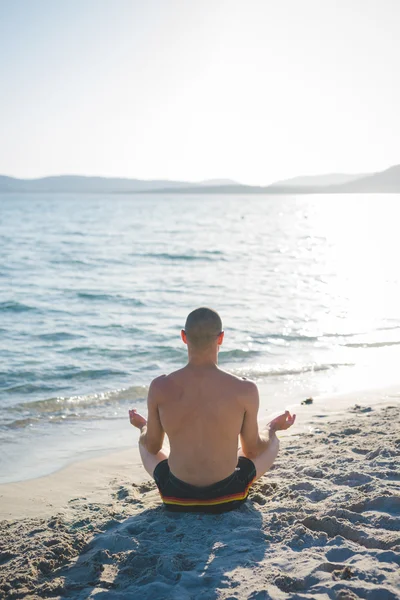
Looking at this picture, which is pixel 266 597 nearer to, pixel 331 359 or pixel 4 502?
pixel 4 502

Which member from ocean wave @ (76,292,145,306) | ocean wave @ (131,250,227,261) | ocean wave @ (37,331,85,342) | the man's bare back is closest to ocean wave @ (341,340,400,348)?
ocean wave @ (37,331,85,342)

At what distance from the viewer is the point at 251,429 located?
13.7ft

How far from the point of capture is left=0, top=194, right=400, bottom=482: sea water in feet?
25.2

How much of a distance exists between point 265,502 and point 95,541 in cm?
117

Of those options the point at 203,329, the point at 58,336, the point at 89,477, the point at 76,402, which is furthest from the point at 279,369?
the point at 203,329

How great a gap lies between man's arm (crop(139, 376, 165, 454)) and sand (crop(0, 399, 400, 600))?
42 cm

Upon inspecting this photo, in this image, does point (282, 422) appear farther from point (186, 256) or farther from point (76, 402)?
point (186, 256)

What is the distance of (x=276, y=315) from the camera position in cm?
1445

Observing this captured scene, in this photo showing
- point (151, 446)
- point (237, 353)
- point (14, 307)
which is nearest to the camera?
point (151, 446)

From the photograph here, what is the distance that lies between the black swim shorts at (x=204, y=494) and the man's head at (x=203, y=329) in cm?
92

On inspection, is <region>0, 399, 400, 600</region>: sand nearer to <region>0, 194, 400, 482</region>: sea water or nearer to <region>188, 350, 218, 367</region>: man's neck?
<region>188, 350, 218, 367</region>: man's neck

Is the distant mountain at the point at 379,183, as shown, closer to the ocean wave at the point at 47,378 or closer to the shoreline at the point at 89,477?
the ocean wave at the point at 47,378

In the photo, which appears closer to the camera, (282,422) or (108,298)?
(282,422)

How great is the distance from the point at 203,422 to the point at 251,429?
36cm
